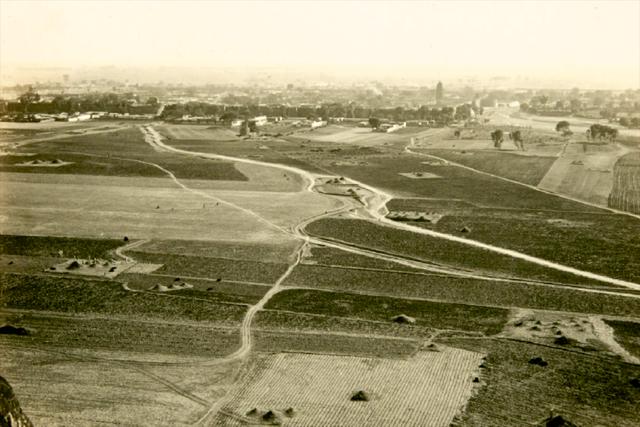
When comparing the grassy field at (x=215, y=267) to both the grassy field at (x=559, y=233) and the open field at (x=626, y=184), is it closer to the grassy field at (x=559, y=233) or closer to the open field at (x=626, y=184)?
the grassy field at (x=559, y=233)

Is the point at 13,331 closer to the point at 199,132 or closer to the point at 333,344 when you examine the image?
the point at 333,344

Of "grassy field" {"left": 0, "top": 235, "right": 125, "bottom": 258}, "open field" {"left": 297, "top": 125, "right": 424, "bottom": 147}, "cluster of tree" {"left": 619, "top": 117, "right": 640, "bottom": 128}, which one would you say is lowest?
"grassy field" {"left": 0, "top": 235, "right": 125, "bottom": 258}

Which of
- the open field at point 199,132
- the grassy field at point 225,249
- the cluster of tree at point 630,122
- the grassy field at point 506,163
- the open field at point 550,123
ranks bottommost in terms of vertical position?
the grassy field at point 225,249

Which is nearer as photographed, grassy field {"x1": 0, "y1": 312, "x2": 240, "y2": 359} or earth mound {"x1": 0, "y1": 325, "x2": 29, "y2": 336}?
grassy field {"x1": 0, "y1": 312, "x2": 240, "y2": 359}

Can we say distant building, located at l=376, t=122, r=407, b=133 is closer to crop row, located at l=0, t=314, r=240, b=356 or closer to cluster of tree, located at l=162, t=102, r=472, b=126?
cluster of tree, located at l=162, t=102, r=472, b=126

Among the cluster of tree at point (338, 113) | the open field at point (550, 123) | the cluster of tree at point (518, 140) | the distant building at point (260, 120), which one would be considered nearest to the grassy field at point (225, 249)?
the cluster of tree at point (518, 140)

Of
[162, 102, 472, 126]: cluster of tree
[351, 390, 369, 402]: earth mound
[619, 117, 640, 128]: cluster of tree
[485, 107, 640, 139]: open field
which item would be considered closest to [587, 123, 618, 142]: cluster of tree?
[485, 107, 640, 139]: open field

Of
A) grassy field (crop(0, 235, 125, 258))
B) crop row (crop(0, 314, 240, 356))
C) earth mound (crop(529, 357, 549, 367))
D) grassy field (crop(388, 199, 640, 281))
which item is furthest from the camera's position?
grassy field (crop(0, 235, 125, 258))

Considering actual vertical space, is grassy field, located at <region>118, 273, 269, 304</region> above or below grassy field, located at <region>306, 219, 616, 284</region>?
below
